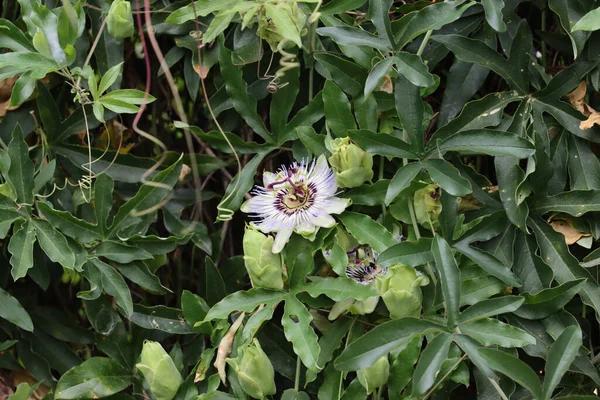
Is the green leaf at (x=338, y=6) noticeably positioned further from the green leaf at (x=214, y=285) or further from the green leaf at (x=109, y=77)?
the green leaf at (x=214, y=285)

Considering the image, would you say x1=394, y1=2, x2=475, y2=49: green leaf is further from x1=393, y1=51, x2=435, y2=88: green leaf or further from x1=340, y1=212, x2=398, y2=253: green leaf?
x1=340, y1=212, x2=398, y2=253: green leaf

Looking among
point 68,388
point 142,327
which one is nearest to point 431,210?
point 142,327

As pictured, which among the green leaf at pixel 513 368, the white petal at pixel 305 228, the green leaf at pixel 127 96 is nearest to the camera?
the green leaf at pixel 513 368

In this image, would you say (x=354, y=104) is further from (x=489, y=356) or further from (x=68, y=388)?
(x=68, y=388)

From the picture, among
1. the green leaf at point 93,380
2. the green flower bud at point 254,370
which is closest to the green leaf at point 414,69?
the green flower bud at point 254,370

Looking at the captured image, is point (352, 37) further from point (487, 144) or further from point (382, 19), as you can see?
point (487, 144)

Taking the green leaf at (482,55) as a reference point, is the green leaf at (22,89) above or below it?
below

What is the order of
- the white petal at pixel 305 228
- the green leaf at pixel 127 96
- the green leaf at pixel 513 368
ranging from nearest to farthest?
the green leaf at pixel 513 368
the white petal at pixel 305 228
the green leaf at pixel 127 96
